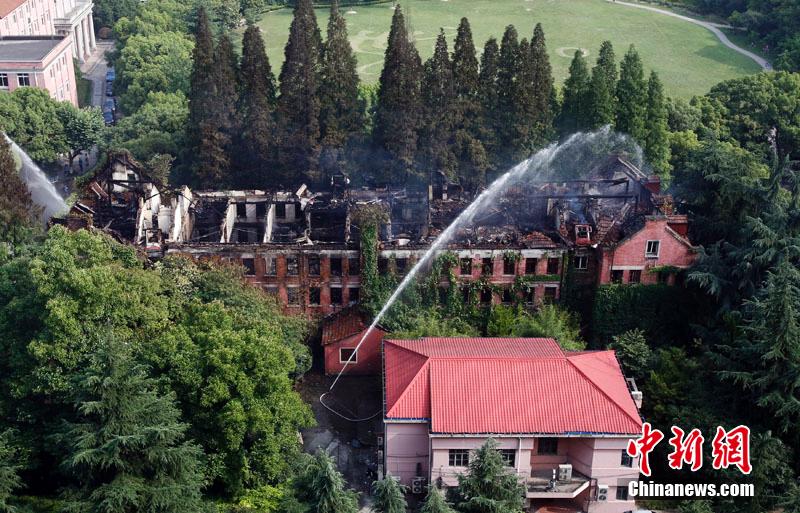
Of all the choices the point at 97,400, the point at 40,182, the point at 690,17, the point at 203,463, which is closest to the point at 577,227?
the point at 203,463

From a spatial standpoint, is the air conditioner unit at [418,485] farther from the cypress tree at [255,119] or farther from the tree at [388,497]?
the cypress tree at [255,119]

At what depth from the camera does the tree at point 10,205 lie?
221ft

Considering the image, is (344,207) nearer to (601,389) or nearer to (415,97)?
(415,97)

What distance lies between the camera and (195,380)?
170ft

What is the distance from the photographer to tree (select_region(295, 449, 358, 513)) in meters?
42.3

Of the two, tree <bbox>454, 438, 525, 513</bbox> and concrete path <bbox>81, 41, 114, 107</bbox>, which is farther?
concrete path <bbox>81, 41, 114, 107</bbox>

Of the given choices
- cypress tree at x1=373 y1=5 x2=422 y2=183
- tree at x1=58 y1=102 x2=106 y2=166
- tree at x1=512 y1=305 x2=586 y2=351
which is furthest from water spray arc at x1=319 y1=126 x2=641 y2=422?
tree at x1=58 y1=102 x2=106 y2=166

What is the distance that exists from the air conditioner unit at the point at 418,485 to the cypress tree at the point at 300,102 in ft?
107

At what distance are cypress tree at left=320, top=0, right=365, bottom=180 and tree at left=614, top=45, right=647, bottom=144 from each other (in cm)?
2482

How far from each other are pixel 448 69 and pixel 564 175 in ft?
43.7

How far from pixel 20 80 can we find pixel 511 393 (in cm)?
8240

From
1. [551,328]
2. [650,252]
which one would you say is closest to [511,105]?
[650,252]

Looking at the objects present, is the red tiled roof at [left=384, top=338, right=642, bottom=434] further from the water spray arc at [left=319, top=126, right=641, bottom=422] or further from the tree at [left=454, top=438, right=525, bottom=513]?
the water spray arc at [left=319, top=126, right=641, bottom=422]

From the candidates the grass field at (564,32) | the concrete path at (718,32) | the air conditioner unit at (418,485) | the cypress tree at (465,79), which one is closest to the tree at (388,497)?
the air conditioner unit at (418,485)
